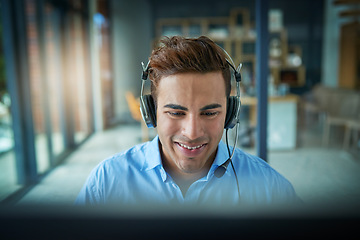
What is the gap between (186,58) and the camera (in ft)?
3.09

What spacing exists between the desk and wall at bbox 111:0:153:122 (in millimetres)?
3564

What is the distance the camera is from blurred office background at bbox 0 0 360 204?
3264 millimetres

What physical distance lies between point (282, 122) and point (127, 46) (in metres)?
4.23

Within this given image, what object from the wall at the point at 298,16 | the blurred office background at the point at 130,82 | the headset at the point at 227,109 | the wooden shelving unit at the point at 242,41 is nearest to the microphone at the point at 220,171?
the headset at the point at 227,109

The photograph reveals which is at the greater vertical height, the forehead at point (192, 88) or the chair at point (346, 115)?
the forehead at point (192, 88)

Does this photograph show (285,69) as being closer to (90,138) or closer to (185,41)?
(90,138)

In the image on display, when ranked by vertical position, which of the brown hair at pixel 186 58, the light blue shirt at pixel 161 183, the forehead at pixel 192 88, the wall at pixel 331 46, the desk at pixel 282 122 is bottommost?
the desk at pixel 282 122

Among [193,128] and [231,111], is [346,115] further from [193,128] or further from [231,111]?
[193,128]

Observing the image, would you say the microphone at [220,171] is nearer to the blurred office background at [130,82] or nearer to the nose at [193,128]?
the nose at [193,128]

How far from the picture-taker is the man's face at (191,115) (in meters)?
0.86

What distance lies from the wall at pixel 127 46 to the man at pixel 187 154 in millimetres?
6279

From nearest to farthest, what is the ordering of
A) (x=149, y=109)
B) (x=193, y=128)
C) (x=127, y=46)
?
(x=193, y=128)
(x=149, y=109)
(x=127, y=46)

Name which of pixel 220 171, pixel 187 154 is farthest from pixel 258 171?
pixel 187 154

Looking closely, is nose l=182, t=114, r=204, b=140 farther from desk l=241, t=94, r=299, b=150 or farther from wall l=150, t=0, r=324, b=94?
wall l=150, t=0, r=324, b=94
